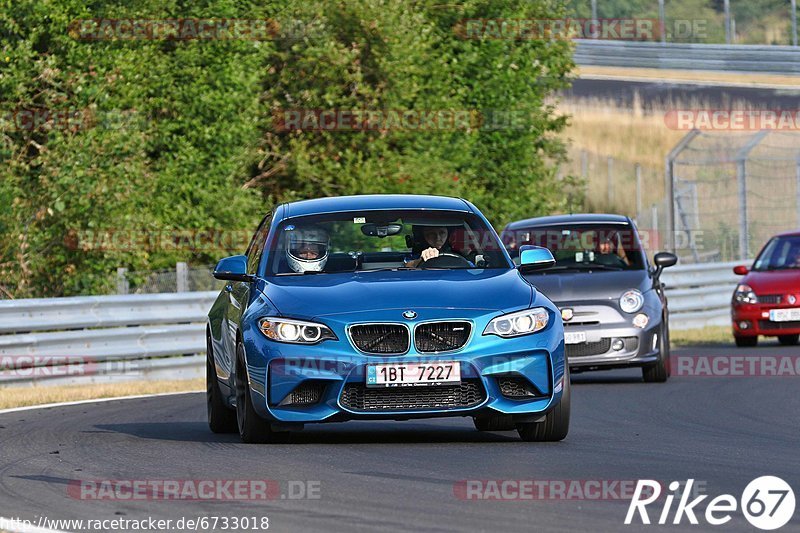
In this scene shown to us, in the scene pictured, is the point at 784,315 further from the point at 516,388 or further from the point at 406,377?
the point at 406,377

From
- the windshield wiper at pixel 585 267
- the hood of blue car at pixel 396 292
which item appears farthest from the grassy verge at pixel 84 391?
the hood of blue car at pixel 396 292

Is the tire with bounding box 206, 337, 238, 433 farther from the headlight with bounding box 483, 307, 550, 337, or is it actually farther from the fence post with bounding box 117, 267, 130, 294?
the fence post with bounding box 117, 267, 130, 294

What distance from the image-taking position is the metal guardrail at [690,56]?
6350 centimetres

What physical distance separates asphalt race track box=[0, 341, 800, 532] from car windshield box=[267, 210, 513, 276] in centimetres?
107

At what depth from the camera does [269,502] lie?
777 cm

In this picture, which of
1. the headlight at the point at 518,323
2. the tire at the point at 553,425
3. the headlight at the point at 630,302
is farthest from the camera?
the headlight at the point at 630,302

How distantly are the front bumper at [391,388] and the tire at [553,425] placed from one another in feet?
0.82

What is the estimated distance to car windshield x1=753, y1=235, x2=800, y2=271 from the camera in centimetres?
2314

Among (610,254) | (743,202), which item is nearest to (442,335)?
(610,254)

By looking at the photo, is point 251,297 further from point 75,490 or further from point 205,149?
point 205,149

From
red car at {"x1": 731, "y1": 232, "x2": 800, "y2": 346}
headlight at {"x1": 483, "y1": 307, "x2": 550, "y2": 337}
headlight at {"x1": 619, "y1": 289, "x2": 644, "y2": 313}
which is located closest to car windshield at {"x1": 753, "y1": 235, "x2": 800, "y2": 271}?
red car at {"x1": 731, "y1": 232, "x2": 800, "y2": 346}

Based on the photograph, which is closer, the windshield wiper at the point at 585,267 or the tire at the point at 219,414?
the tire at the point at 219,414

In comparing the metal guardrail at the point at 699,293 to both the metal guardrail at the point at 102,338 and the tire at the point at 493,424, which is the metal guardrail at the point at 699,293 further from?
the tire at the point at 493,424

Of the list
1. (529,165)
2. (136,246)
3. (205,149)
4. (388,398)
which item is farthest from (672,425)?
(529,165)
